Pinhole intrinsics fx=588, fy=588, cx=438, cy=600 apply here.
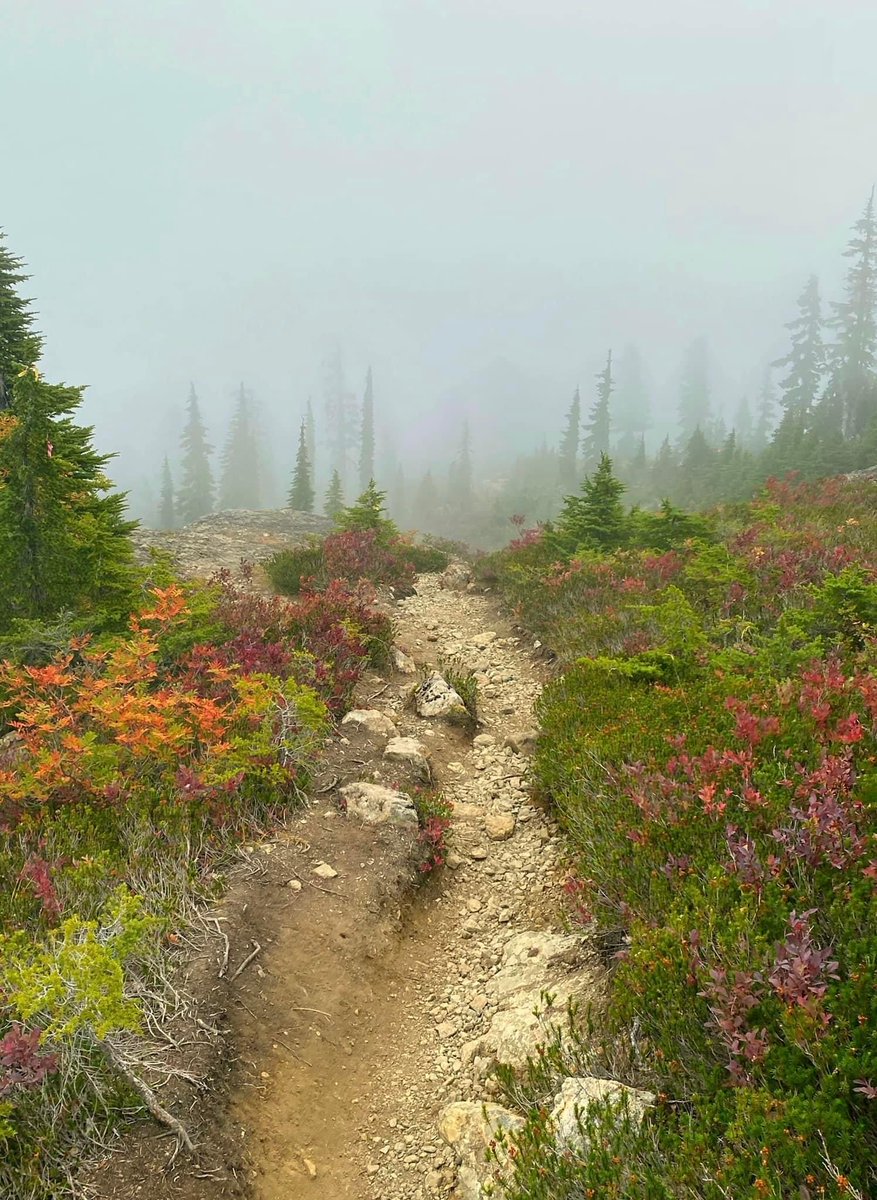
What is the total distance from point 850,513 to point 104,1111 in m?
16.7

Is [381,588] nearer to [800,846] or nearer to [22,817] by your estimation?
[22,817]

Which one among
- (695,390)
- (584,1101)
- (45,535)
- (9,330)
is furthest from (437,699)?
(695,390)

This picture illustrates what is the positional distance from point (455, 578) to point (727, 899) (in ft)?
45.0

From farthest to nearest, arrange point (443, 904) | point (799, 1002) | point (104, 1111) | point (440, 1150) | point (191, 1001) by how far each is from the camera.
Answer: point (443, 904) → point (191, 1001) → point (440, 1150) → point (104, 1111) → point (799, 1002)

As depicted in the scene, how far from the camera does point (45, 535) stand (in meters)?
8.45

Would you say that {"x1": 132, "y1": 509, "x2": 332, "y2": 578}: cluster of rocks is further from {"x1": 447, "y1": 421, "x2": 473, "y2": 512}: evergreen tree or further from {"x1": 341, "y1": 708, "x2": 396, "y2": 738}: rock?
{"x1": 447, "y1": 421, "x2": 473, "y2": 512}: evergreen tree

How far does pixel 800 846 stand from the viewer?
3.35 meters

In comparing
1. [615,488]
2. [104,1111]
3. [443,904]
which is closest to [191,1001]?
A: [104,1111]

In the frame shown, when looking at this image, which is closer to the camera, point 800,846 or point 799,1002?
point 799,1002

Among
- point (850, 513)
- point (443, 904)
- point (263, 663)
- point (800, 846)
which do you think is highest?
point (850, 513)

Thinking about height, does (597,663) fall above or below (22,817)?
above

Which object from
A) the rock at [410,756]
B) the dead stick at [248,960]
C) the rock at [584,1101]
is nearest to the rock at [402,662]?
the rock at [410,756]

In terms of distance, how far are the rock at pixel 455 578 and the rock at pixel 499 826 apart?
9920 mm

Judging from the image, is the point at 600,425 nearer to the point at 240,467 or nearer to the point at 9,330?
the point at 240,467
